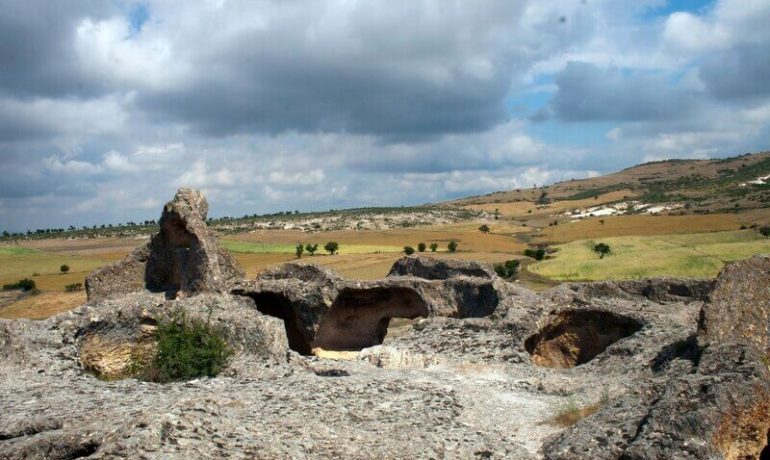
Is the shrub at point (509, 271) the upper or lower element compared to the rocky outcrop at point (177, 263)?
lower

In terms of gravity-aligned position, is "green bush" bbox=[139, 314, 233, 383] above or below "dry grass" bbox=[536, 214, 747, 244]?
above

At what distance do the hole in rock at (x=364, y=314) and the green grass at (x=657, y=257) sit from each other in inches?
952

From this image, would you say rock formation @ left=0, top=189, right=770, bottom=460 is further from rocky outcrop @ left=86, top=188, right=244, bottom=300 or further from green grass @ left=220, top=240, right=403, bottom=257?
green grass @ left=220, top=240, right=403, bottom=257

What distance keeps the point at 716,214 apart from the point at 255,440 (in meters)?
94.5

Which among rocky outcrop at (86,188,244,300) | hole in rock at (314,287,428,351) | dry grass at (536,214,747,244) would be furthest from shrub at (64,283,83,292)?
dry grass at (536,214,747,244)

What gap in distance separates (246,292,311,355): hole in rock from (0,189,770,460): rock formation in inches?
3.0

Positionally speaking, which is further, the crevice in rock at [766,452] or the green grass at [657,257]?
the green grass at [657,257]

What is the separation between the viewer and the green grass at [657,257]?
156 feet

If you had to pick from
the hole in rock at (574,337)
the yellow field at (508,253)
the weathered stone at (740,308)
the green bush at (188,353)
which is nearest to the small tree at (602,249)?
the yellow field at (508,253)

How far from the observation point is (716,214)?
9119 cm

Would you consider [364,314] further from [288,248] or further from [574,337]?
[288,248]

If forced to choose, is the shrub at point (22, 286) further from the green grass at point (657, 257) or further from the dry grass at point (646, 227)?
the dry grass at point (646, 227)

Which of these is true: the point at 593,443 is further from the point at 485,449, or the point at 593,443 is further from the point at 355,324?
the point at 355,324

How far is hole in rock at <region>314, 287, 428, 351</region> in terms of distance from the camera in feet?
79.6
